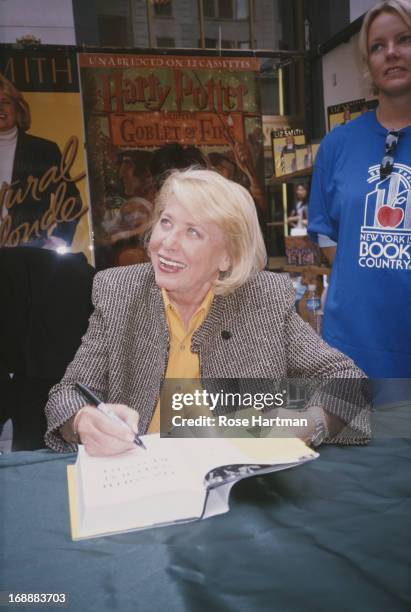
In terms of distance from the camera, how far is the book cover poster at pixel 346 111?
163 cm

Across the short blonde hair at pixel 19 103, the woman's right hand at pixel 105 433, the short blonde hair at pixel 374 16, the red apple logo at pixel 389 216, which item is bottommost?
the woman's right hand at pixel 105 433

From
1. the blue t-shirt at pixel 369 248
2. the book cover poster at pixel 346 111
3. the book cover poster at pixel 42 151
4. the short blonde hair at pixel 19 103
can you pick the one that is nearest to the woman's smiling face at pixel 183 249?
the blue t-shirt at pixel 369 248

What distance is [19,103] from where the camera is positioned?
231 centimetres

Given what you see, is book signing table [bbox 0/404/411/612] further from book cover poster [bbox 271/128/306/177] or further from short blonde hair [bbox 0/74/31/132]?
short blonde hair [bbox 0/74/31/132]

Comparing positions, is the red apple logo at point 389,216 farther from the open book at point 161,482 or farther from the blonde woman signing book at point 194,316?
the open book at point 161,482

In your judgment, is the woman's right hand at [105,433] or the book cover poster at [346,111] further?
the book cover poster at [346,111]

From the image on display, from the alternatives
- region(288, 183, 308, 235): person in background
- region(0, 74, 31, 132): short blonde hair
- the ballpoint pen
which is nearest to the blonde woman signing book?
the ballpoint pen

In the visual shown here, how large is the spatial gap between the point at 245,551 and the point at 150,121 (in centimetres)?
168

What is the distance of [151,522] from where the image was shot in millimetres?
604

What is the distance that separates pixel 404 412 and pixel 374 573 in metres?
0.55

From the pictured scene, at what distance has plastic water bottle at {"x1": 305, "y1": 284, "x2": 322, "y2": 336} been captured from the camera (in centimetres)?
174

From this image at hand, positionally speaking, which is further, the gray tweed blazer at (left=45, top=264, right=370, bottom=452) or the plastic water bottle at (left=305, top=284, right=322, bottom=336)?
the plastic water bottle at (left=305, top=284, right=322, bottom=336)

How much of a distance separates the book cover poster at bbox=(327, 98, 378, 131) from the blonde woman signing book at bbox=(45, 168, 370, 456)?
0.72m

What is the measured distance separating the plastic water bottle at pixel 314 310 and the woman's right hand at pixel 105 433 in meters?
1.01
